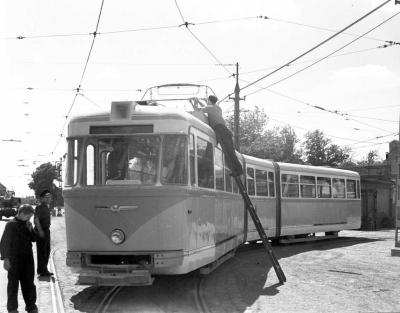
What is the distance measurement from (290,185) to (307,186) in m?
1.15

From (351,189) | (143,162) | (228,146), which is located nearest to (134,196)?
(143,162)

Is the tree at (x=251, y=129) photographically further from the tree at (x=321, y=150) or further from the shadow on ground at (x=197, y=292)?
the shadow on ground at (x=197, y=292)

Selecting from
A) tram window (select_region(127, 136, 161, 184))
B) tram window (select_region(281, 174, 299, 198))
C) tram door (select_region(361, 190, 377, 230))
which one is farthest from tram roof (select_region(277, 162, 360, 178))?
tram door (select_region(361, 190, 377, 230))

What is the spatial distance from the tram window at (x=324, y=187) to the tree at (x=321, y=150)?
67939 millimetres

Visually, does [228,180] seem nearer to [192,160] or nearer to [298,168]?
[192,160]

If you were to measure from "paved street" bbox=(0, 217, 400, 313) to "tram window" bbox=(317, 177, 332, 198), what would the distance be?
6.87m

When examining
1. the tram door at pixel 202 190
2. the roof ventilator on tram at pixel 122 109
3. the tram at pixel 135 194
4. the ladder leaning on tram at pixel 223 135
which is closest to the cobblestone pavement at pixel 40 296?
the tram at pixel 135 194

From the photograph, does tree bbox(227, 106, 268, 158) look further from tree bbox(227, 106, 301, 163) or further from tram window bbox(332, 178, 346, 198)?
tram window bbox(332, 178, 346, 198)

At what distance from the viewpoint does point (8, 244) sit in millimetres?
7840

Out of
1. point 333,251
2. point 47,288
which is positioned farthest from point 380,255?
point 47,288

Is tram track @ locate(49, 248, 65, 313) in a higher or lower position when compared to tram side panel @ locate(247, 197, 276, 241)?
lower

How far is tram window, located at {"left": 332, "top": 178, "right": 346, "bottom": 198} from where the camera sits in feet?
72.9

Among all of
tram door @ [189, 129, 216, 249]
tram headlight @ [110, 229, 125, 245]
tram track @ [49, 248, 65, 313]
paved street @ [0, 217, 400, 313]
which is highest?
tram door @ [189, 129, 216, 249]

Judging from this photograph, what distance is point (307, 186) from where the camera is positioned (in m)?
20.6
